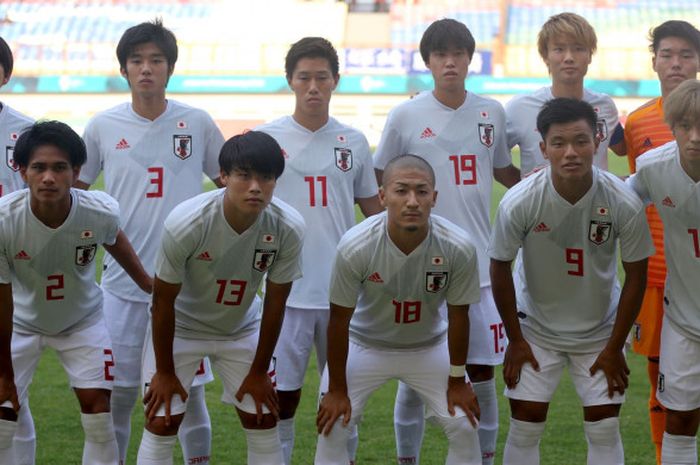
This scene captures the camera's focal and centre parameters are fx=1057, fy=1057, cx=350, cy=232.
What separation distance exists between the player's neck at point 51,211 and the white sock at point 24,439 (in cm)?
90

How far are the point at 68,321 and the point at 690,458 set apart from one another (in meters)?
2.38

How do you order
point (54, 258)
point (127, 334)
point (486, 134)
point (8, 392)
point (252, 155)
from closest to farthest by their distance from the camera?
1. point (252, 155)
2. point (8, 392)
3. point (54, 258)
4. point (127, 334)
5. point (486, 134)

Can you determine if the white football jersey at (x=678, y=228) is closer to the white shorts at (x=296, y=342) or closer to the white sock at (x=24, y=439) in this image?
the white shorts at (x=296, y=342)

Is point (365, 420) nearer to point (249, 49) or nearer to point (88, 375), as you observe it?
point (88, 375)

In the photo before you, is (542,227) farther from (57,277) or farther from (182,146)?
(57,277)

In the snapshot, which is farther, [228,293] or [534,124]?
[534,124]

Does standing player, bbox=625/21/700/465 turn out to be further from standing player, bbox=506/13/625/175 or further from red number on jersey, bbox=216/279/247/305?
red number on jersey, bbox=216/279/247/305

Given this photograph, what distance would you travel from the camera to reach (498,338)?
4.43m

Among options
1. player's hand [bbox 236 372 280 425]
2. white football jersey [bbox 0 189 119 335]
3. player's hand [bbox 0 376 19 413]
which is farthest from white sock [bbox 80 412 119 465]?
player's hand [bbox 236 372 280 425]

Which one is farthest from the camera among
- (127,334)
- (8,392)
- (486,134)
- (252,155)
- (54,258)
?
(486,134)

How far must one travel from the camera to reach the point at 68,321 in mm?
3996

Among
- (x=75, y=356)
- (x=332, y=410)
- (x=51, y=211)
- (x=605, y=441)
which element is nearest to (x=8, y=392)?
(x=75, y=356)

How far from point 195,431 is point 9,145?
144 centimetres

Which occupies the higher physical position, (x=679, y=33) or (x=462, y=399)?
(x=679, y=33)
